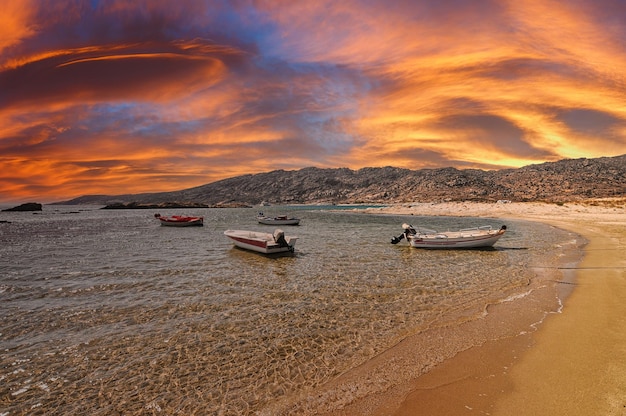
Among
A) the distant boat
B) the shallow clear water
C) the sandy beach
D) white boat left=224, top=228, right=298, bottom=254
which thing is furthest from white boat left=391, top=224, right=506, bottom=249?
the distant boat

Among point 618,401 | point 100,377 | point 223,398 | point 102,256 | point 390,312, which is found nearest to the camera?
point 618,401

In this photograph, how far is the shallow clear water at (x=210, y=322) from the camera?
7.18 m

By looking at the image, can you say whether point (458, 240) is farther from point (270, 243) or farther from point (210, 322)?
point (210, 322)

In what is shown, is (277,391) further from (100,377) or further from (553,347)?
(553,347)

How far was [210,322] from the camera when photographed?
36.8ft

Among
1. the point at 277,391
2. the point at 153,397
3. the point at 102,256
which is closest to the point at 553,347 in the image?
the point at 277,391

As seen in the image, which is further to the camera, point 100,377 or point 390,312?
point 390,312

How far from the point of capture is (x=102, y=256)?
2598 cm

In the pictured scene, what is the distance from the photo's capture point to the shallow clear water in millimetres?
7180

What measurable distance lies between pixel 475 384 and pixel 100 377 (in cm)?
927

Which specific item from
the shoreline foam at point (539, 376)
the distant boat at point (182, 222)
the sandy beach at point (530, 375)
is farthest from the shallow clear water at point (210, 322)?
the distant boat at point (182, 222)

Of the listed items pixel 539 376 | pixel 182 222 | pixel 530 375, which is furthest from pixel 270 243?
pixel 182 222

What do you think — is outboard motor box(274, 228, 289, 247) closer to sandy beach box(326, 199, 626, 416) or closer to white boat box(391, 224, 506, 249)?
white boat box(391, 224, 506, 249)

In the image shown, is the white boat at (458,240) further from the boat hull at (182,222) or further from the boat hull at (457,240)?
the boat hull at (182,222)
